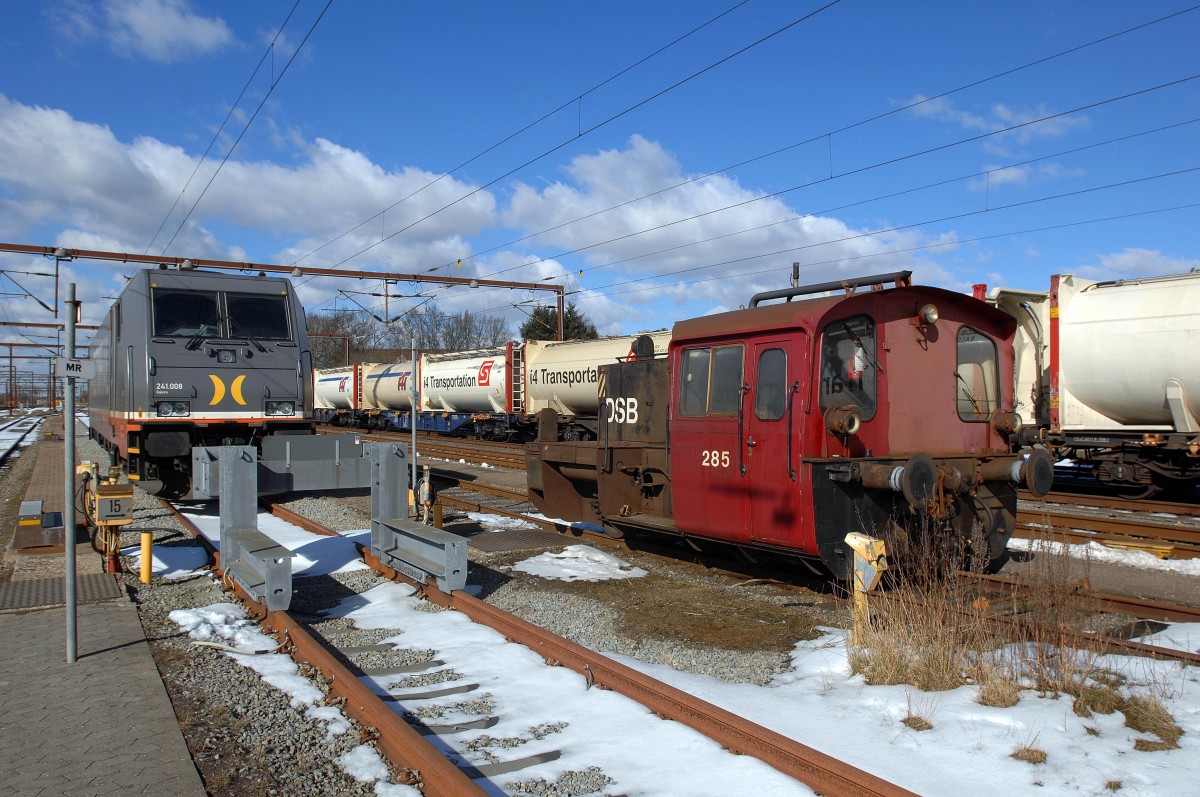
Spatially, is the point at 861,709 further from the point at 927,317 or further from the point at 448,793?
the point at 927,317

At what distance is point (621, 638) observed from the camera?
20.7 feet

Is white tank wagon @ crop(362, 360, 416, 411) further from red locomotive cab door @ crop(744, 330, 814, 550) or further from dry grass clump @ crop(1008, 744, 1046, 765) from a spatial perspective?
dry grass clump @ crop(1008, 744, 1046, 765)

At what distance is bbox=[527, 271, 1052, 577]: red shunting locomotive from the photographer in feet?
22.1

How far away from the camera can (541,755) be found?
13.7 feet

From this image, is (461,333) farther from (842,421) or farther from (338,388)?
(842,421)

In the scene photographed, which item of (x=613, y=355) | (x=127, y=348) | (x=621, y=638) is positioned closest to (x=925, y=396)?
(x=621, y=638)

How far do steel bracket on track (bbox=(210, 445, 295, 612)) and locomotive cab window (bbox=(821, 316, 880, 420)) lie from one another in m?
4.47

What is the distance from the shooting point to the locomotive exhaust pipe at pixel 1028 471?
7.20 meters

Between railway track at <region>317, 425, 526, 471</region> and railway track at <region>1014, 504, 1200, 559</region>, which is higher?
railway track at <region>317, 425, 526, 471</region>

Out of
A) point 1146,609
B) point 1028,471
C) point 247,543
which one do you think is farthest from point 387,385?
point 1146,609

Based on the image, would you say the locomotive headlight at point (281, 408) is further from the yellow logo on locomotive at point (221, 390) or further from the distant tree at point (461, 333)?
the distant tree at point (461, 333)

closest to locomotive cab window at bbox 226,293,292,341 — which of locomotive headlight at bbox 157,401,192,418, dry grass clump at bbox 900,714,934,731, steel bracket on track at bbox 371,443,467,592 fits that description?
locomotive headlight at bbox 157,401,192,418

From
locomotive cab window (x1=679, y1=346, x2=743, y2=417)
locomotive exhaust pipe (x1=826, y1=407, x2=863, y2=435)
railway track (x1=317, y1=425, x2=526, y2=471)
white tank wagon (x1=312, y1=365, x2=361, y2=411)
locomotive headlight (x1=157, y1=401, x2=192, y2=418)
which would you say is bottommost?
railway track (x1=317, y1=425, x2=526, y2=471)

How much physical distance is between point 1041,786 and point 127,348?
A: 12.7 meters
